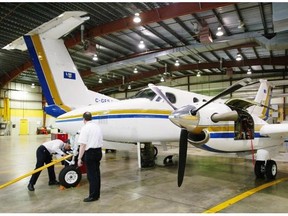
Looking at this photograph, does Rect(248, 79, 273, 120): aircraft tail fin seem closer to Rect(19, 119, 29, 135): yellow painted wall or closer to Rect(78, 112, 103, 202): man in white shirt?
Rect(78, 112, 103, 202): man in white shirt

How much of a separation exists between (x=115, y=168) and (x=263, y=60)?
17305mm

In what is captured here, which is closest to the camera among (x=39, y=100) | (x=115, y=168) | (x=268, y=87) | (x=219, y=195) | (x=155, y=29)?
(x=219, y=195)

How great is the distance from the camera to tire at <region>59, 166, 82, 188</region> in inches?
232

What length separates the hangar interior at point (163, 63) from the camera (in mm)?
5176

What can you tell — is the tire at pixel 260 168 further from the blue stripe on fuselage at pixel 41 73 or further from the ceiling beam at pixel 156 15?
the blue stripe on fuselage at pixel 41 73

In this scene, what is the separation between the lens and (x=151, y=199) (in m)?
5.12

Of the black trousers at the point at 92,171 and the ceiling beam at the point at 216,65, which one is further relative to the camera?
the ceiling beam at the point at 216,65

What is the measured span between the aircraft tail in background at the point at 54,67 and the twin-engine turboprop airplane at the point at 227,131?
11.5 ft

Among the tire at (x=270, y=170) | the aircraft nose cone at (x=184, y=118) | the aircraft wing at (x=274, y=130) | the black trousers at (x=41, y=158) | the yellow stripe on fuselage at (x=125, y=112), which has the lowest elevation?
the tire at (x=270, y=170)

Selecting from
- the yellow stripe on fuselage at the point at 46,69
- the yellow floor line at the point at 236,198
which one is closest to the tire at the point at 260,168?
the yellow floor line at the point at 236,198

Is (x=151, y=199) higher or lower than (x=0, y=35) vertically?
lower

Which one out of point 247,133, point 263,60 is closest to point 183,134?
point 247,133

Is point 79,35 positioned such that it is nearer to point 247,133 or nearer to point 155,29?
point 155,29

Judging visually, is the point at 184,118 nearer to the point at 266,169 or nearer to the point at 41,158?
the point at 266,169
